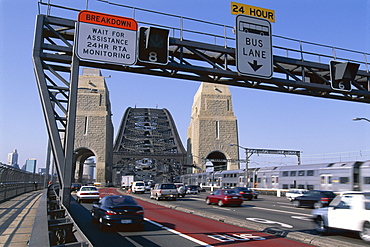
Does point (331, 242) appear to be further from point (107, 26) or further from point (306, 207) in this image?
point (306, 207)

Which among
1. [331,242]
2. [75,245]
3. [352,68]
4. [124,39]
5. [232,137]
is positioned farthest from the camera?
[232,137]

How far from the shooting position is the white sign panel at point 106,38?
11.9m

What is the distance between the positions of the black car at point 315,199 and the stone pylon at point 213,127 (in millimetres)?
68464

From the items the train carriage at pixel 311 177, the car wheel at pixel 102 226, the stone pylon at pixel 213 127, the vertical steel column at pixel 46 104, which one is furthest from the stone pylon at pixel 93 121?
the vertical steel column at pixel 46 104

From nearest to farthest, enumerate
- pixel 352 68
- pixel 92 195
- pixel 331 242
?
pixel 331 242
pixel 352 68
pixel 92 195

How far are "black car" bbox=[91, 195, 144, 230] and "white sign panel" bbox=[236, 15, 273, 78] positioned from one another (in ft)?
22.6

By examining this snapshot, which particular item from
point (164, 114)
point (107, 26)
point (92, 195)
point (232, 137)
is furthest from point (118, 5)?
point (164, 114)

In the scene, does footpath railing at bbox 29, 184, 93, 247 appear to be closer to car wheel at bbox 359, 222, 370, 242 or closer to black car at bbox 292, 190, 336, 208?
car wheel at bbox 359, 222, 370, 242

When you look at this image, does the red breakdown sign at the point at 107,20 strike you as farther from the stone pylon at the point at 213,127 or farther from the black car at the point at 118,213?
the stone pylon at the point at 213,127

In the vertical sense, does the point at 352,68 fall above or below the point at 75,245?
above

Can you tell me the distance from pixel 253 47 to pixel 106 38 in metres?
5.77

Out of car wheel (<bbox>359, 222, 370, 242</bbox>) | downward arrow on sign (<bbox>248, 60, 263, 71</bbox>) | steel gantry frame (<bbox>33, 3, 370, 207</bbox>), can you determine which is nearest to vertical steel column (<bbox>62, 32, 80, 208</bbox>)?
steel gantry frame (<bbox>33, 3, 370, 207</bbox>)

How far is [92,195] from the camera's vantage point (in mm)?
29203

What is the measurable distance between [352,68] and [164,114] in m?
163
